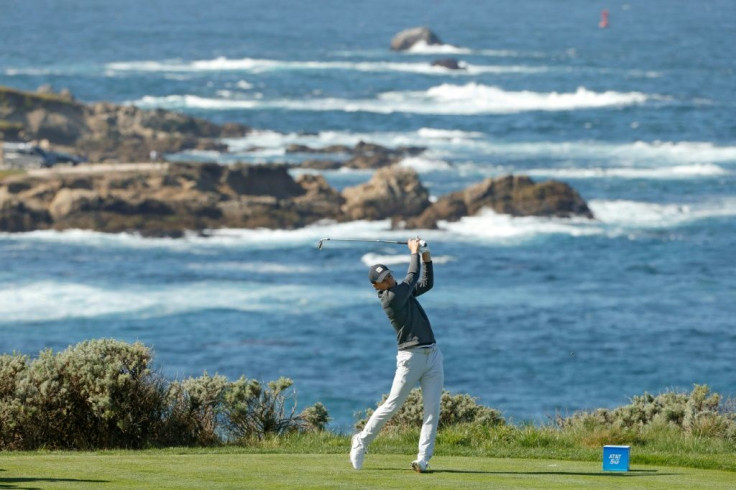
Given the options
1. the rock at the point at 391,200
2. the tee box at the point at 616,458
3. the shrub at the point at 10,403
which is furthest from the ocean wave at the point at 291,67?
the tee box at the point at 616,458

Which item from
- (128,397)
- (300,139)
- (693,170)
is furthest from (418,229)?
(128,397)

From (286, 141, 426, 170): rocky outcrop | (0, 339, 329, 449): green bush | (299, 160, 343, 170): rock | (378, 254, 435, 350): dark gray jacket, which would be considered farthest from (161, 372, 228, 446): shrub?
(286, 141, 426, 170): rocky outcrop

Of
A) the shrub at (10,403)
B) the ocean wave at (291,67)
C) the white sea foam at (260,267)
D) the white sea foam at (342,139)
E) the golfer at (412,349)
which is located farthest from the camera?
the ocean wave at (291,67)

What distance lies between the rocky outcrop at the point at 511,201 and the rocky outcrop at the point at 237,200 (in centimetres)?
4

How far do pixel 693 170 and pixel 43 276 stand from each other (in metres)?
41.0

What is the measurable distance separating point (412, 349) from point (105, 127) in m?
85.7

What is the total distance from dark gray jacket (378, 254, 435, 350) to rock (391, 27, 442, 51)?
167 m

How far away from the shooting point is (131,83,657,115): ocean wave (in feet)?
397

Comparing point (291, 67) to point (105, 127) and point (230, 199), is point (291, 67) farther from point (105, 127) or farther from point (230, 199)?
point (230, 199)

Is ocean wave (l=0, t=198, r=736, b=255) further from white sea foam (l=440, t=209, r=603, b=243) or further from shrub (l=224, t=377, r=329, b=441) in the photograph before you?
shrub (l=224, t=377, r=329, b=441)

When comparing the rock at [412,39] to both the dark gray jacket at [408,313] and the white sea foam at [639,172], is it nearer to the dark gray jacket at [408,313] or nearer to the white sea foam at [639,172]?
the white sea foam at [639,172]

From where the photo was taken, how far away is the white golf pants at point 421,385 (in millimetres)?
16016

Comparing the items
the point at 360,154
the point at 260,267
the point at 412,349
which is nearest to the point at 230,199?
the point at 260,267

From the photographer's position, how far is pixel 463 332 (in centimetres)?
5425
